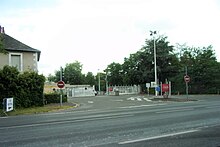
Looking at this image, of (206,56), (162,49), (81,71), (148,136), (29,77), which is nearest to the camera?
(148,136)

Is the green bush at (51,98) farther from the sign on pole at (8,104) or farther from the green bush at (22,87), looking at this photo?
the sign on pole at (8,104)

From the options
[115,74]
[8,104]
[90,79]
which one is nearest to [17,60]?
[8,104]

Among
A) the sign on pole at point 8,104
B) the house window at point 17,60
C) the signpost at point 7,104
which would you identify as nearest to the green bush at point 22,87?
the sign on pole at point 8,104

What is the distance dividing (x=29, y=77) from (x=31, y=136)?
20.4 metres

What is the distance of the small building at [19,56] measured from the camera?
112ft

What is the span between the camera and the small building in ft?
112

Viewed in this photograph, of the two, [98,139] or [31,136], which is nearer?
[98,139]

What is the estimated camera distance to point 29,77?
1172 inches

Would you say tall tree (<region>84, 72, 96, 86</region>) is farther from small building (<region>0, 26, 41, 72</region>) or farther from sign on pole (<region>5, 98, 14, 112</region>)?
sign on pole (<region>5, 98, 14, 112</region>)

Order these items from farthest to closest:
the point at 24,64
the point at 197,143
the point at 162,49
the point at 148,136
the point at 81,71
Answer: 1. the point at 81,71
2. the point at 162,49
3. the point at 24,64
4. the point at 148,136
5. the point at 197,143

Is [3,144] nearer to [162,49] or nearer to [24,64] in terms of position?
[24,64]

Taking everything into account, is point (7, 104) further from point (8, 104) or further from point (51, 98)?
point (51, 98)

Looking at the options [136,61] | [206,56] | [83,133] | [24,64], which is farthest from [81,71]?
[83,133]

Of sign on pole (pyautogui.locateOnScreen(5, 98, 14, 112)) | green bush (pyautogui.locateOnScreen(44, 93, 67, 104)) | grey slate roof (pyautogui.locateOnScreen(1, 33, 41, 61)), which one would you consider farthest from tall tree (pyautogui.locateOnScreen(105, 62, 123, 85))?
sign on pole (pyautogui.locateOnScreen(5, 98, 14, 112))
